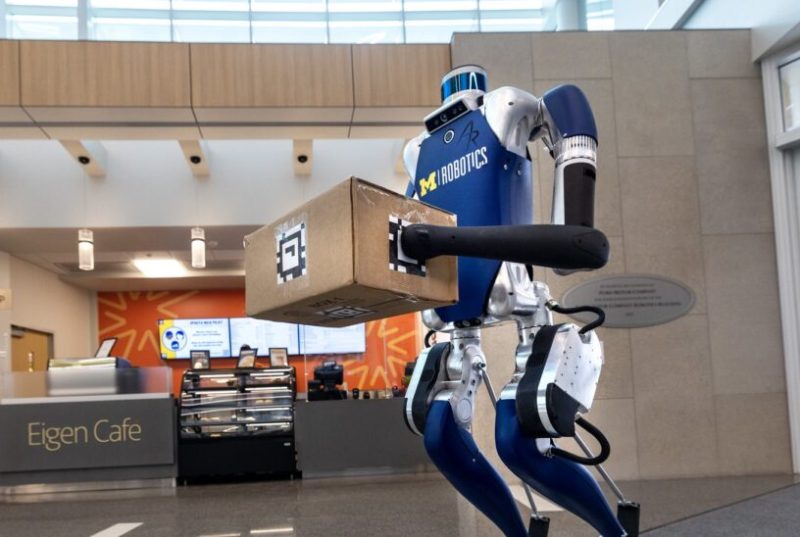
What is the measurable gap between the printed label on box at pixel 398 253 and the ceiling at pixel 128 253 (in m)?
6.09

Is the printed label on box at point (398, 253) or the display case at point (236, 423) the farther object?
the display case at point (236, 423)

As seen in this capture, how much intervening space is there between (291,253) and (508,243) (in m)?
0.45

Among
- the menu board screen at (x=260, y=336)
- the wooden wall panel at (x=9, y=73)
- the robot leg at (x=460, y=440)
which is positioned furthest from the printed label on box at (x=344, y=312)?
the menu board screen at (x=260, y=336)

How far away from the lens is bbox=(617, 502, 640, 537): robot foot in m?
2.17

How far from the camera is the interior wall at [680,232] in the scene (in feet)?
15.3

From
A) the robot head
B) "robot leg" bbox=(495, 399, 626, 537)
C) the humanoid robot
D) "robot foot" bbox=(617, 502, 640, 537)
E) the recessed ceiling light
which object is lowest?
"robot foot" bbox=(617, 502, 640, 537)

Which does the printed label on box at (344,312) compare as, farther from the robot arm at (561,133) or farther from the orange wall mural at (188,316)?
the orange wall mural at (188,316)

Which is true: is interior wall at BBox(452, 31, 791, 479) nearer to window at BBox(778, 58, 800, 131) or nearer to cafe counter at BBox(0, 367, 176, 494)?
window at BBox(778, 58, 800, 131)

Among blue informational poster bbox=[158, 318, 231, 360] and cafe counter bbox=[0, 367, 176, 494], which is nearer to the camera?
cafe counter bbox=[0, 367, 176, 494]

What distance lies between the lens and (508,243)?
146 cm

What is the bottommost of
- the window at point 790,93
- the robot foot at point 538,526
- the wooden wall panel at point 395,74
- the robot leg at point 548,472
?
the robot foot at point 538,526

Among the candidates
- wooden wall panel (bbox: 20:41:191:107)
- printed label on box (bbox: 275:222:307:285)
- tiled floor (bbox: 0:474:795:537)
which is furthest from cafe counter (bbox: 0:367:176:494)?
printed label on box (bbox: 275:222:307:285)

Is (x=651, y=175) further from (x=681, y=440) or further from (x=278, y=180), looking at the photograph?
(x=278, y=180)

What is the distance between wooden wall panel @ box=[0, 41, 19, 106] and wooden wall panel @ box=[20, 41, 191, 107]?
1.8 inches
